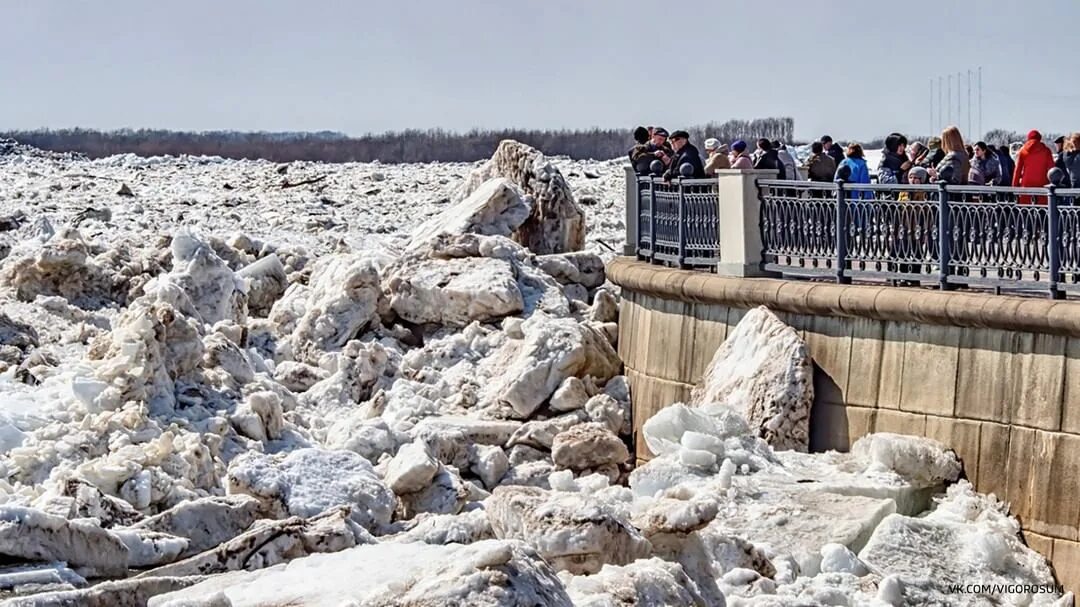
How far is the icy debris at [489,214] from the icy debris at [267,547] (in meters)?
9.18

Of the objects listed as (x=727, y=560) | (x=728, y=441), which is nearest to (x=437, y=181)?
(x=728, y=441)

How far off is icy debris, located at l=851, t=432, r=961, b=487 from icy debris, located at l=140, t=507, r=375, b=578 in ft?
13.7

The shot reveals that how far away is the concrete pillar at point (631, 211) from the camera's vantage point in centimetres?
1728

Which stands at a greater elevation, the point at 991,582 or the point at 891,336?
the point at 891,336

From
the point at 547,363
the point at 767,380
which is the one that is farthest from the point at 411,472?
the point at 547,363

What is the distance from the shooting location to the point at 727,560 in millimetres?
10820

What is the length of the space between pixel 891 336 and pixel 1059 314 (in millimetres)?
1553

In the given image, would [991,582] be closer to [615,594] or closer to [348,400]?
[615,594]

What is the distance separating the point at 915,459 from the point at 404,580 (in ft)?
19.8

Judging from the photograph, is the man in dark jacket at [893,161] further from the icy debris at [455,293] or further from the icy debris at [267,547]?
the icy debris at [267,547]

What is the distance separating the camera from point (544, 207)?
68.0 ft

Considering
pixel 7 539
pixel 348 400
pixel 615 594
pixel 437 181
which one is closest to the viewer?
pixel 615 594

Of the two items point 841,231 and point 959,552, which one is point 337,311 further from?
point 959,552

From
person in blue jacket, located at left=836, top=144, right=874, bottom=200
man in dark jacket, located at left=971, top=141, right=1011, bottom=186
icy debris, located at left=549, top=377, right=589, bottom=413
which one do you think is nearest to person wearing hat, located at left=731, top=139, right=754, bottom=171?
person in blue jacket, located at left=836, top=144, right=874, bottom=200
